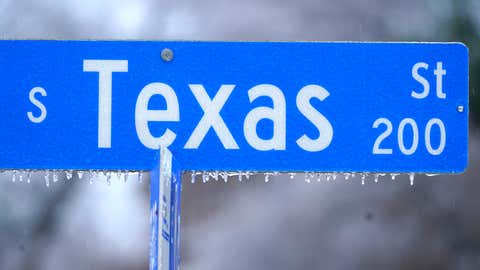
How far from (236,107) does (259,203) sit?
2.62 m

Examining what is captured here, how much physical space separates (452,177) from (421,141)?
2802 millimetres

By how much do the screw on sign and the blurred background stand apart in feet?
8.09

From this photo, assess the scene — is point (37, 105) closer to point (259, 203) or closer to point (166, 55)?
point (166, 55)

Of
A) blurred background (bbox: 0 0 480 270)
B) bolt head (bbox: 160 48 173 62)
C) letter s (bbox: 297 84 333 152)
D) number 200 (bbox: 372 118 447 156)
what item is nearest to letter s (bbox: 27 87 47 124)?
bolt head (bbox: 160 48 173 62)

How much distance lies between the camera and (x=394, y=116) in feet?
4.52

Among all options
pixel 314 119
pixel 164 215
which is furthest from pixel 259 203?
pixel 164 215

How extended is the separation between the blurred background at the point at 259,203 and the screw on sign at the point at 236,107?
2.47 m

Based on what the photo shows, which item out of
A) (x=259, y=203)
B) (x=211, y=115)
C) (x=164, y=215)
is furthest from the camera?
(x=259, y=203)

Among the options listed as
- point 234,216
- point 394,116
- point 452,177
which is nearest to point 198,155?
point 394,116

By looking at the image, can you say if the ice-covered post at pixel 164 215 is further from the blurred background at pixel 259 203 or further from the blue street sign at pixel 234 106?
the blurred background at pixel 259 203

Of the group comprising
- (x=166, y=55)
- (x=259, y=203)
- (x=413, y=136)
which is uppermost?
(x=259, y=203)

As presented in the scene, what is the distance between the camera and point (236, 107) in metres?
1.36

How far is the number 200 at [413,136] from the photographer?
4.50 ft

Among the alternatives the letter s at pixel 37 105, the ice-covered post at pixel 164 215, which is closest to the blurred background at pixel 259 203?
the letter s at pixel 37 105
